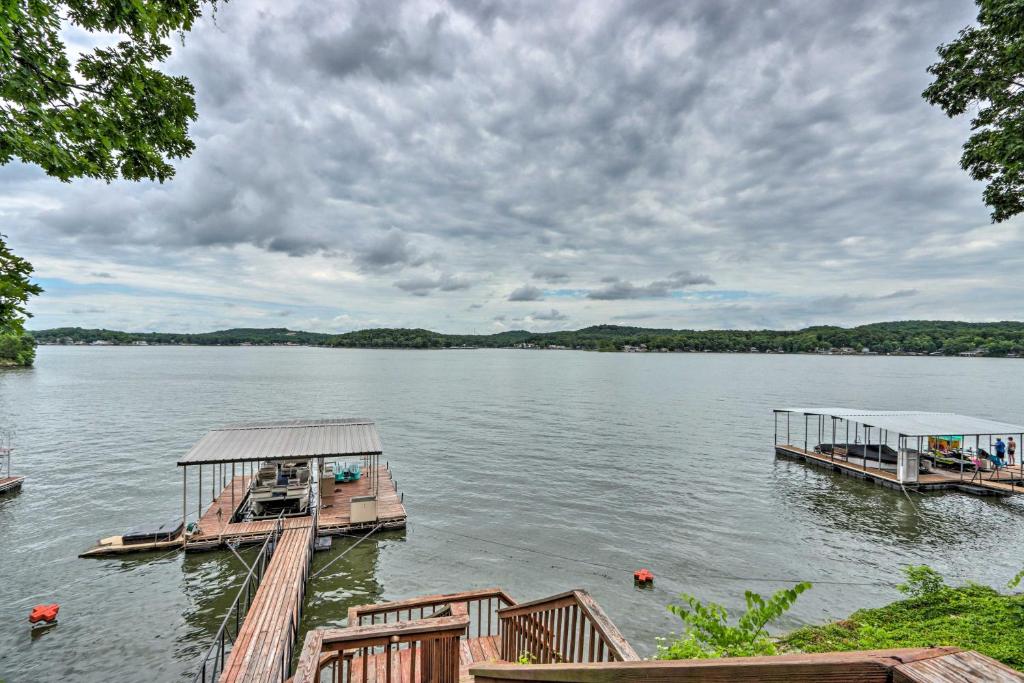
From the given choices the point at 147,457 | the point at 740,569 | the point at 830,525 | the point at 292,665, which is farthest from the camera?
→ the point at 147,457

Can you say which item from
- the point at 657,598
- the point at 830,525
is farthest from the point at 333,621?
the point at 830,525

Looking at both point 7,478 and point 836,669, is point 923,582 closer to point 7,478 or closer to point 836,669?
point 836,669

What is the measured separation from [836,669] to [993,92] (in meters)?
13.9

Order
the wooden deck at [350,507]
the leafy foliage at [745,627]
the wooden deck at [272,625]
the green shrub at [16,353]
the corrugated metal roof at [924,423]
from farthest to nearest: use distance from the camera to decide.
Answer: the green shrub at [16,353], the corrugated metal roof at [924,423], the wooden deck at [350,507], the wooden deck at [272,625], the leafy foliage at [745,627]

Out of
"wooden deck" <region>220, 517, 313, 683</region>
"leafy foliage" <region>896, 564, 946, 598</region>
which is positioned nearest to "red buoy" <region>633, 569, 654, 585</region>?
"leafy foliage" <region>896, 564, 946, 598</region>

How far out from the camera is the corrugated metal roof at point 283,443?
636 inches

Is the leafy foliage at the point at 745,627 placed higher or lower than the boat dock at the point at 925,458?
higher

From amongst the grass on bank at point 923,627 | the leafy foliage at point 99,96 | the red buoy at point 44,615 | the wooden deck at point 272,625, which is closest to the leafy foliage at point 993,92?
the grass on bank at point 923,627

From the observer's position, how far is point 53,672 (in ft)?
34.9

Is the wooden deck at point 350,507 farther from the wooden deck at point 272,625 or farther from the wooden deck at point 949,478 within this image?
the wooden deck at point 949,478

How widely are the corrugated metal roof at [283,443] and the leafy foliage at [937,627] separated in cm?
1326

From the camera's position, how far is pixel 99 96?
5598mm

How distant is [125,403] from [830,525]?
61.4 metres

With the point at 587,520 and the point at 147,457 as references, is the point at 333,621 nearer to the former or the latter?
the point at 587,520
